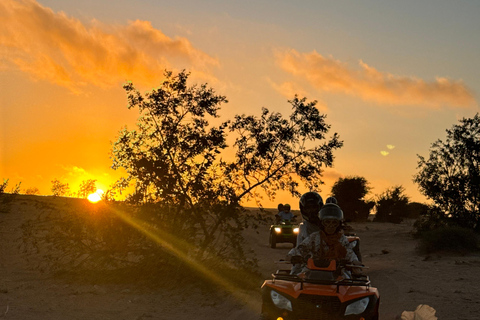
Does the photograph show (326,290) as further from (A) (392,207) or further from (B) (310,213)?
(A) (392,207)

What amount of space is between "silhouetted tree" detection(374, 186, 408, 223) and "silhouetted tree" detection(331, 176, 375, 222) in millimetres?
885

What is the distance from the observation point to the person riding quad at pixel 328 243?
7.35 metres

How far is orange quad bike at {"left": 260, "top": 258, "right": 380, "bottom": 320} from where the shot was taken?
21.2ft

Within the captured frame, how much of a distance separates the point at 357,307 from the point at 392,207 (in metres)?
42.5

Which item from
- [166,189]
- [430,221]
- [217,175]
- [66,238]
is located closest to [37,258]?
[66,238]

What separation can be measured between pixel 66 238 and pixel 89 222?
86 centimetres

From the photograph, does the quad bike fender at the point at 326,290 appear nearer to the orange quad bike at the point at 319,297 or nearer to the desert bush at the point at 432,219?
the orange quad bike at the point at 319,297

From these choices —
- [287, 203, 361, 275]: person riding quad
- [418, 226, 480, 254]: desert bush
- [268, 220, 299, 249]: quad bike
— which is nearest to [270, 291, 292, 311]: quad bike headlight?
[287, 203, 361, 275]: person riding quad

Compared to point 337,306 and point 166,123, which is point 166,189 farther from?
point 337,306

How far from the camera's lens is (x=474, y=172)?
28359 millimetres

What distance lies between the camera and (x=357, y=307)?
650 centimetres

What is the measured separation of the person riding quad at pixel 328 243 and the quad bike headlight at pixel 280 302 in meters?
0.67

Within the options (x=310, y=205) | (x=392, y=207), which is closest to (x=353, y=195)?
(x=392, y=207)

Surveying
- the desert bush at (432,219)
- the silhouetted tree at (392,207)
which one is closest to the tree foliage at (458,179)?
the desert bush at (432,219)
